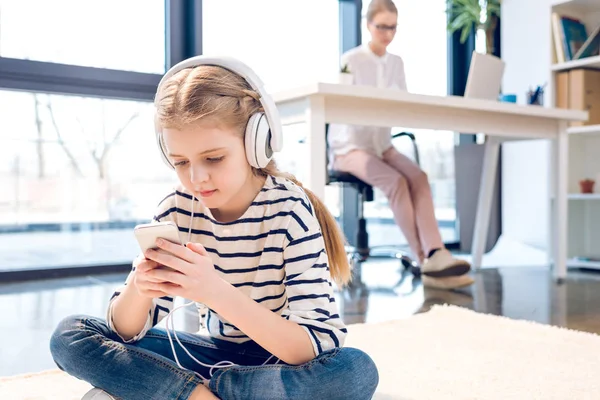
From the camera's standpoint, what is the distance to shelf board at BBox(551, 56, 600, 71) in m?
2.92

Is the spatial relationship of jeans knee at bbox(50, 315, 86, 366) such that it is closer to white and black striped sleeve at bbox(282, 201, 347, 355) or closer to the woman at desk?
white and black striped sleeve at bbox(282, 201, 347, 355)

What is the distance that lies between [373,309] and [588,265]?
155 cm

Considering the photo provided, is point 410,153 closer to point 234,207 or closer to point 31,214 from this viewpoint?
point 31,214

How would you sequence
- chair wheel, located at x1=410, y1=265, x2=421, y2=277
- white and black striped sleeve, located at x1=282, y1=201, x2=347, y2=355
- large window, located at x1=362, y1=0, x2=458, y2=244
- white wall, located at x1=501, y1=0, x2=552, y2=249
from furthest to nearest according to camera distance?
large window, located at x1=362, y1=0, x2=458, y2=244, white wall, located at x1=501, y1=0, x2=552, y2=249, chair wheel, located at x1=410, y1=265, x2=421, y2=277, white and black striped sleeve, located at x1=282, y1=201, x2=347, y2=355

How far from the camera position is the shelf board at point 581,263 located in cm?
297

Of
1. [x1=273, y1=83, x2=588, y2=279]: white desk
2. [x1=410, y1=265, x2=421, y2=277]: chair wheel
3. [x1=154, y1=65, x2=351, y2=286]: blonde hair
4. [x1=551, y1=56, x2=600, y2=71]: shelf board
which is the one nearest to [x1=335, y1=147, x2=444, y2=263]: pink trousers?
[x1=410, y1=265, x2=421, y2=277]: chair wheel

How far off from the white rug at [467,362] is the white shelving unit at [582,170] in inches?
64.2

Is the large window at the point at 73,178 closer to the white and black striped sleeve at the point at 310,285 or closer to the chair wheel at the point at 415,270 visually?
the chair wheel at the point at 415,270

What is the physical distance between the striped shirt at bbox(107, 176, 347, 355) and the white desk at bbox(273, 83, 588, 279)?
2.46 feet

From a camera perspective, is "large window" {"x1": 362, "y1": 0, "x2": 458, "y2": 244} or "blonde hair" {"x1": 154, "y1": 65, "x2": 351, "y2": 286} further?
"large window" {"x1": 362, "y1": 0, "x2": 458, "y2": 244}

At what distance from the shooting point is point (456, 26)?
3877mm

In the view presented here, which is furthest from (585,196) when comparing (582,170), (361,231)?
(361,231)

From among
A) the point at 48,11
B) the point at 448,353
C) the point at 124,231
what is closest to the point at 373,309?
the point at 448,353

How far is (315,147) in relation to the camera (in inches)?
68.1
